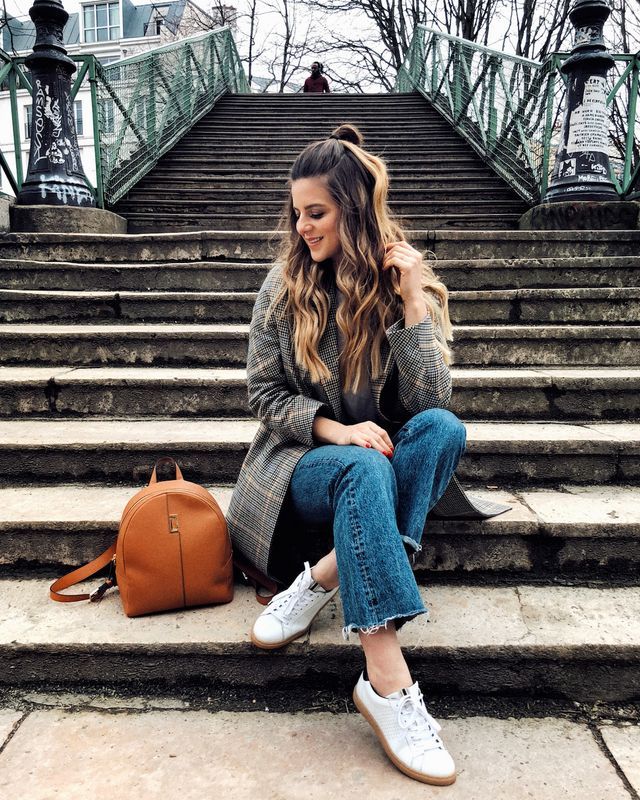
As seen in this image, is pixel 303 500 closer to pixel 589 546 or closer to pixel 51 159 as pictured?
pixel 589 546

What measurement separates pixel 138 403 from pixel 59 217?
2235 millimetres

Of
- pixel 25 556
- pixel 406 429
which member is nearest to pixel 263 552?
pixel 406 429

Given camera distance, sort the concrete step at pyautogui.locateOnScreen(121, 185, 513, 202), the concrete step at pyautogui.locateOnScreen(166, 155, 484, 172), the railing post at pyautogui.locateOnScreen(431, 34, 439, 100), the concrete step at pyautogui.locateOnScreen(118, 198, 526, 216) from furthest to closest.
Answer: the railing post at pyautogui.locateOnScreen(431, 34, 439, 100), the concrete step at pyautogui.locateOnScreen(166, 155, 484, 172), the concrete step at pyautogui.locateOnScreen(121, 185, 513, 202), the concrete step at pyautogui.locateOnScreen(118, 198, 526, 216)

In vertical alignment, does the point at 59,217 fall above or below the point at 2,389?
above

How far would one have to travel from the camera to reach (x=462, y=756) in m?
1.44

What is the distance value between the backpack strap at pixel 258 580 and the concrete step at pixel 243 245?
2357 millimetres

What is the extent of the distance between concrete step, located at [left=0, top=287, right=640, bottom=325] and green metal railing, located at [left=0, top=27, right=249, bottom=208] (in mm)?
1732

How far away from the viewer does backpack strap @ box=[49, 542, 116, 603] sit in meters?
1.84

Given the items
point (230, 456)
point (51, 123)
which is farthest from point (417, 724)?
point (51, 123)

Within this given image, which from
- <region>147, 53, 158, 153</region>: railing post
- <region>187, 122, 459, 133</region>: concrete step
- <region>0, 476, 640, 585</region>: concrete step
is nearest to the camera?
<region>0, 476, 640, 585</region>: concrete step

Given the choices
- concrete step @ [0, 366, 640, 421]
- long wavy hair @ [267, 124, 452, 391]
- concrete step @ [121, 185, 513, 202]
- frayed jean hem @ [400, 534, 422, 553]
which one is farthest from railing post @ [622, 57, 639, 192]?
frayed jean hem @ [400, 534, 422, 553]

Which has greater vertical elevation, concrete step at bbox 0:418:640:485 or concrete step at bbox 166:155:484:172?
concrete step at bbox 166:155:484:172

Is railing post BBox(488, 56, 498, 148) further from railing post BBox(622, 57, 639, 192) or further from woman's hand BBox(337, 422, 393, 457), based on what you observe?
woman's hand BBox(337, 422, 393, 457)

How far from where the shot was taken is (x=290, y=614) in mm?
1654
